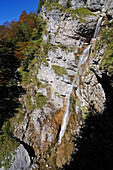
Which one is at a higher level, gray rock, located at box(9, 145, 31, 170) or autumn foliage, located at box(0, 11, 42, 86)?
autumn foliage, located at box(0, 11, 42, 86)

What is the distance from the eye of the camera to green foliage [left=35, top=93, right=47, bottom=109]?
11041 mm

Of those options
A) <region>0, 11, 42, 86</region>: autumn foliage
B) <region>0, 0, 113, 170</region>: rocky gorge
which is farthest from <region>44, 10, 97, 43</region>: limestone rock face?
<region>0, 11, 42, 86</region>: autumn foliage

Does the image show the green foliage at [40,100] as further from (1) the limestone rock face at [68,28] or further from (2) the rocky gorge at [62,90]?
(1) the limestone rock face at [68,28]

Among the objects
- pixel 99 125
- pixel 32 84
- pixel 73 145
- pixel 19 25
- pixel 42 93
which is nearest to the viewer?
pixel 99 125

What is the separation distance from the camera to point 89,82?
6.71 meters

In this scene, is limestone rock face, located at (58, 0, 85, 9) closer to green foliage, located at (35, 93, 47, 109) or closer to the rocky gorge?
the rocky gorge

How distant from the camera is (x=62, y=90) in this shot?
36.0ft

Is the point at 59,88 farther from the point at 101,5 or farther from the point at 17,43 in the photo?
the point at 17,43

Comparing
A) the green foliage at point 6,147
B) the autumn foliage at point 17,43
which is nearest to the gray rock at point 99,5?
the autumn foliage at point 17,43

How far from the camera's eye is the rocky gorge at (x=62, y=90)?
687 centimetres

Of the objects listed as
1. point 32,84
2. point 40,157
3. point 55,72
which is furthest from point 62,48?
point 40,157

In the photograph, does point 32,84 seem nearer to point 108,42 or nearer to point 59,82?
point 59,82

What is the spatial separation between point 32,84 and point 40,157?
9.35 meters

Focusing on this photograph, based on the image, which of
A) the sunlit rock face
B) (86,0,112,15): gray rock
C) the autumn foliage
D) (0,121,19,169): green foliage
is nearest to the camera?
(0,121,19,169): green foliage
